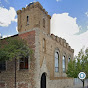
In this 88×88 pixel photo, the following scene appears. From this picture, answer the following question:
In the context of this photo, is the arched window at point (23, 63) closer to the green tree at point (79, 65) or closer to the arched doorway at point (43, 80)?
the arched doorway at point (43, 80)

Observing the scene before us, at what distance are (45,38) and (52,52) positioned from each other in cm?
324

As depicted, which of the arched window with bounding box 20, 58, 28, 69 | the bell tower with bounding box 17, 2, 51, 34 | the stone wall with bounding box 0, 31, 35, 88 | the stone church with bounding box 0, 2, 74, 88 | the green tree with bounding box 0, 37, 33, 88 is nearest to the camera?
the green tree with bounding box 0, 37, 33, 88

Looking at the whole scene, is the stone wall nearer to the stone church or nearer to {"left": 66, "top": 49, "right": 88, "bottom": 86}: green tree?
the stone church

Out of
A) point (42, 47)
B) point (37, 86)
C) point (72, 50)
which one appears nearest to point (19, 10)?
point (42, 47)

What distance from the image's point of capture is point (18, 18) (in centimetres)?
2330

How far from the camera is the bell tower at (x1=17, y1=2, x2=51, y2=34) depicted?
67.9 ft

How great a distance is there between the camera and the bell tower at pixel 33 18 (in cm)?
2069

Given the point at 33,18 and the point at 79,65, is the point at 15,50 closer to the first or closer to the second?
the point at 33,18

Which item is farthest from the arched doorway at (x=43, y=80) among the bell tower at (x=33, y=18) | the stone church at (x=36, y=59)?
the bell tower at (x=33, y=18)

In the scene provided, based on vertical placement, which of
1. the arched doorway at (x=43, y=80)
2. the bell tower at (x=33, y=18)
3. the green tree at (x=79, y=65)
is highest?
the bell tower at (x=33, y=18)

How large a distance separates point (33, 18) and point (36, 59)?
21.0 feet

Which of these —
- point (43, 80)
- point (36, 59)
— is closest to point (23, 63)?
point (36, 59)

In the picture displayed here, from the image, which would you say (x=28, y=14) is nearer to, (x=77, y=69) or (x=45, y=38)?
(x=45, y=38)

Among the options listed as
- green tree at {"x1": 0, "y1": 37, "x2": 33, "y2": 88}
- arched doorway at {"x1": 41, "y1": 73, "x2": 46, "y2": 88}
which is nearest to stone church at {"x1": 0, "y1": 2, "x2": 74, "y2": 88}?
arched doorway at {"x1": 41, "y1": 73, "x2": 46, "y2": 88}
